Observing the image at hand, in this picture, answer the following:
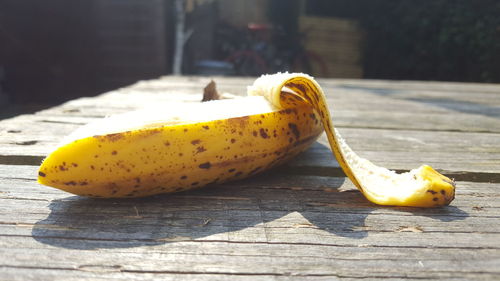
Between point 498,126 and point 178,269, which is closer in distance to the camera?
point 178,269

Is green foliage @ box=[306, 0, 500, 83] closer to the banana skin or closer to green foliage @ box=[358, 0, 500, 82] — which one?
green foliage @ box=[358, 0, 500, 82]

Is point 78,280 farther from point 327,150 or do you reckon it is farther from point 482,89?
point 482,89

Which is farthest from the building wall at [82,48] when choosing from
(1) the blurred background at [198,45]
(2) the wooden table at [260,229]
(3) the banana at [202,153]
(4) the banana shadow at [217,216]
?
(4) the banana shadow at [217,216]

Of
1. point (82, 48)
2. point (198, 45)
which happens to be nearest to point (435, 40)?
point (198, 45)

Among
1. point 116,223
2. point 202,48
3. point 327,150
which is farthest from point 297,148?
point 202,48

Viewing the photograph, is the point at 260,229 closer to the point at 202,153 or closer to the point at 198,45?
the point at 202,153

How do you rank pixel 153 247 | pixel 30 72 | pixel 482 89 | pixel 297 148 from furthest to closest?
pixel 30 72 → pixel 482 89 → pixel 297 148 → pixel 153 247
